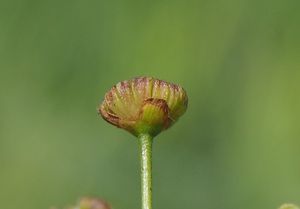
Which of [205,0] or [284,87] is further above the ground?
[205,0]

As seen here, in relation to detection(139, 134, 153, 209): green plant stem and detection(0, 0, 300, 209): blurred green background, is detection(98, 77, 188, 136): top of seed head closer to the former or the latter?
detection(139, 134, 153, 209): green plant stem

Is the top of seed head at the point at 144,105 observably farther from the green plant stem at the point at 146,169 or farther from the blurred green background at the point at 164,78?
the blurred green background at the point at 164,78

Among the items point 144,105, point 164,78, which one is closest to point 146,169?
point 144,105

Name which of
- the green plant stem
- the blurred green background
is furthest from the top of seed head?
the blurred green background

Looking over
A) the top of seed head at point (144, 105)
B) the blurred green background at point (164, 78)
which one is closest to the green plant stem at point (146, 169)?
the top of seed head at point (144, 105)

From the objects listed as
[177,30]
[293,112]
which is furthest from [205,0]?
[293,112]

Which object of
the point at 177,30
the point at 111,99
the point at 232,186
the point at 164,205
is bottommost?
the point at 111,99

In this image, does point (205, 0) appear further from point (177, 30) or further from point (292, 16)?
point (292, 16)

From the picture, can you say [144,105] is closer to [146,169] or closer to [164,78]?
[146,169]
